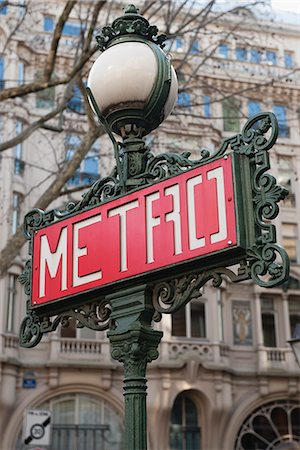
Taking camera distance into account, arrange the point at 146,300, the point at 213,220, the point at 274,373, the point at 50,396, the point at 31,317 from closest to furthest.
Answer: the point at 213,220, the point at 146,300, the point at 31,317, the point at 50,396, the point at 274,373

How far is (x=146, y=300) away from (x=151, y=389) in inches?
775

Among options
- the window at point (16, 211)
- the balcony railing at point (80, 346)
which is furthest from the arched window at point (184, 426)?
the window at point (16, 211)

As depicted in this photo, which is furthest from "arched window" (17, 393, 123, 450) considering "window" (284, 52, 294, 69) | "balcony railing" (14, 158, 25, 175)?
"window" (284, 52, 294, 69)

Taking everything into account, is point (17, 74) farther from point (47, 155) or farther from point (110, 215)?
point (110, 215)

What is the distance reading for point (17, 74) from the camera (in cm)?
2422

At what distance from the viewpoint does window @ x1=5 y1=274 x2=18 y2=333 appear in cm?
2190

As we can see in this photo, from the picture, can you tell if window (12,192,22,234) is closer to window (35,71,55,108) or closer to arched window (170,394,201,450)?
window (35,71,55,108)

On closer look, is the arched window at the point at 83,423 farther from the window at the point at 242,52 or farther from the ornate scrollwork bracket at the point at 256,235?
the ornate scrollwork bracket at the point at 256,235

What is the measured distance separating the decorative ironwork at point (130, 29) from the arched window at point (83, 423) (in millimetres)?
18854

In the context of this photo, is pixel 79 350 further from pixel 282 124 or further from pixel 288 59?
pixel 288 59

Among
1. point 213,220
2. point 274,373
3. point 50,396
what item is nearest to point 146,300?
point 213,220

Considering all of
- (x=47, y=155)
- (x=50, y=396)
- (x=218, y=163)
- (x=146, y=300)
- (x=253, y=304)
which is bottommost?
(x=146, y=300)

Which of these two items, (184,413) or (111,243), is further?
(184,413)

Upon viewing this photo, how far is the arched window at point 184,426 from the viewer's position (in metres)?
22.7
